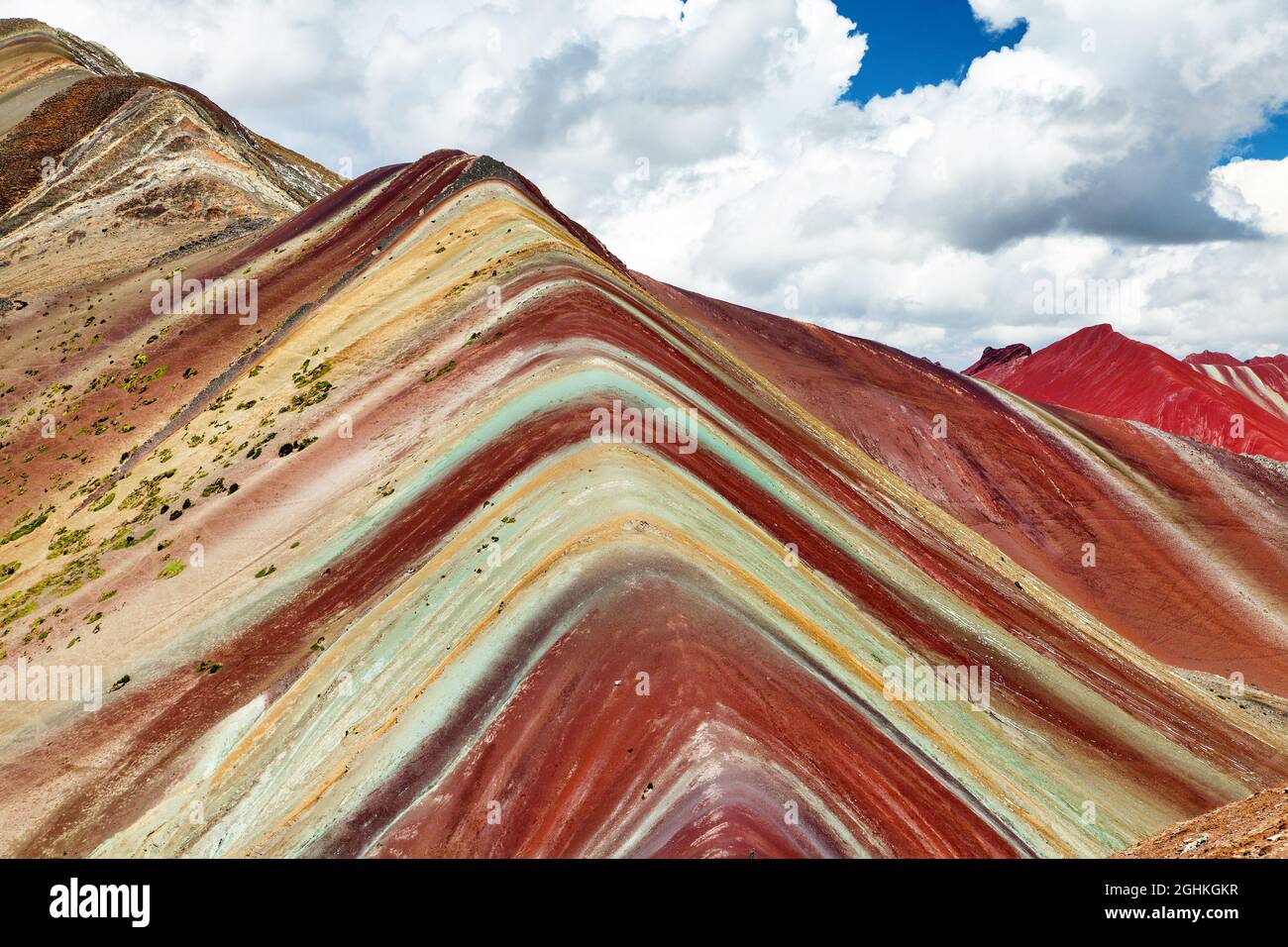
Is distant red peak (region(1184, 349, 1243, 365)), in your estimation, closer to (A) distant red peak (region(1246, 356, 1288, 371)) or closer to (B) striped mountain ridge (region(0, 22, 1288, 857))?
(A) distant red peak (region(1246, 356, 1288, 371))

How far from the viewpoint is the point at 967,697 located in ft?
76.1

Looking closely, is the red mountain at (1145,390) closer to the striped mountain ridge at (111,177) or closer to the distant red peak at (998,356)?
the distant red peak at (998,356)

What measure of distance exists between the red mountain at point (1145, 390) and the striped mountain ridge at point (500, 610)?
1953 inches

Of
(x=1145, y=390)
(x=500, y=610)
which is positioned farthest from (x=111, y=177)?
(x=1145, y=390)

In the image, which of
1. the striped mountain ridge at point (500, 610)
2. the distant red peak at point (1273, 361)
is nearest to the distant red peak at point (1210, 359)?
the distant red peak at point (1273, 361)

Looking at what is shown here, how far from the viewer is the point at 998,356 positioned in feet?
427

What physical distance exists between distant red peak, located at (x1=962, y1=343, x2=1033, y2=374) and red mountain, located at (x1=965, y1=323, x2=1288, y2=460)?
5.14ft

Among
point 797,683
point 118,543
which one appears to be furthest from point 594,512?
point 118,543

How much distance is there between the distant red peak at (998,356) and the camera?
125062 mm

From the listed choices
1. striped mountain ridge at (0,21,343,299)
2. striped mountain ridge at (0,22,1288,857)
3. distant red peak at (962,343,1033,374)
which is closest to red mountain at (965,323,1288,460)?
distant red peak at (962,343,1033,374)

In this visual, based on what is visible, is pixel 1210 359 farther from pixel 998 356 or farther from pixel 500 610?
pixel 500 610

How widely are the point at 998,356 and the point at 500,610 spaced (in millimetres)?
124154

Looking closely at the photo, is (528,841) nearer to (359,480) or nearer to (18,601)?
(359,480)

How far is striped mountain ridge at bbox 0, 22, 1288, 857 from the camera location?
548 inches
